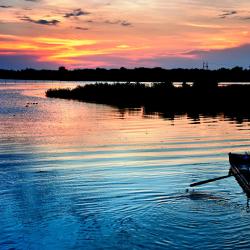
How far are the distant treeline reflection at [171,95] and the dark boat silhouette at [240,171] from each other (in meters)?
44.7

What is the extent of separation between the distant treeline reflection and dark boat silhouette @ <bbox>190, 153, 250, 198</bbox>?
4469 centimetres

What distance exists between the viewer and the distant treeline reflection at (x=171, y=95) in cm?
7012

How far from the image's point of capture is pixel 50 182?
19.2 meters

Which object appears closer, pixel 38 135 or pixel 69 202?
pixel 69 202

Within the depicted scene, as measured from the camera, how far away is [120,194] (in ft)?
55.1

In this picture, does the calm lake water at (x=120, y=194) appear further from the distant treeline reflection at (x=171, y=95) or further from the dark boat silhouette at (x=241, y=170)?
the distant treeline reflection at (x=171, y=95)

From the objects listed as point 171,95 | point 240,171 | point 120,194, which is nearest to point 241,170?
point 240,171

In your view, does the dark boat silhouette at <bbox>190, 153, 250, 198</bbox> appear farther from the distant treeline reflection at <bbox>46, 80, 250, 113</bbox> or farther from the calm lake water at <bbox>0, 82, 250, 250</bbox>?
the distant treeline reflection at <bbox>46, 80, 250, 113</bbox>

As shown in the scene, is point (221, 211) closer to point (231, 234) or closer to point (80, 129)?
point (231, 234)

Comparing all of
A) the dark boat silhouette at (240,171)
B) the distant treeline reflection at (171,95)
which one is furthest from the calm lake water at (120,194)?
the distant treeline reflection at (171,95)

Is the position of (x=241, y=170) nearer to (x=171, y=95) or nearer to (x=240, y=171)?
(x=240, y=171)

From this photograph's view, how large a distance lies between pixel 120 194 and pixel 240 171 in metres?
5.39

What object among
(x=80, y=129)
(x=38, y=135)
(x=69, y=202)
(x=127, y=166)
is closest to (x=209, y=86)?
(x=80, y=129)

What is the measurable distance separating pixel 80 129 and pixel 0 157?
51.5 feet
